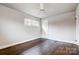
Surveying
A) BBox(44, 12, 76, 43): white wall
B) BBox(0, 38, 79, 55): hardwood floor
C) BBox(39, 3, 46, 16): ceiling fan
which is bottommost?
BBox(0, 38, 79, 55): hardwood floor

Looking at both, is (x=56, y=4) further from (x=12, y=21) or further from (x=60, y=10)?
(x=12, y=21)

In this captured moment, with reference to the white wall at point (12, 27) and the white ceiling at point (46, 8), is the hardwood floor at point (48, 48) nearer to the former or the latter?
the white wall at point (12, 27)

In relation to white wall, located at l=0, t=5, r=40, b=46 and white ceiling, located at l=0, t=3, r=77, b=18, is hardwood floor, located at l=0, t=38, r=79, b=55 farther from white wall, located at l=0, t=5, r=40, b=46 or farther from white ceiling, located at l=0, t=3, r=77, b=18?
white ceiling, located at l=0, t=3, r=77, b=18

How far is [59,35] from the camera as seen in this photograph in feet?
5.14

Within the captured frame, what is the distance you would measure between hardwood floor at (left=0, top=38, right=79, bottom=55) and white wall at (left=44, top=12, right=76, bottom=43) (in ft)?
0.32

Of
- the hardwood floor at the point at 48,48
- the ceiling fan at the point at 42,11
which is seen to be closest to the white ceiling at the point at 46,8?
the ceiling fan at the point at 42,11

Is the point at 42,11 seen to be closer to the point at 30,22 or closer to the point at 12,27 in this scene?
the point at 30,22

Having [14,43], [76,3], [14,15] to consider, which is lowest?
[14,43]

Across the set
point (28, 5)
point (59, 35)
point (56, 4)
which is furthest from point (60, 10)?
point (28, 5)

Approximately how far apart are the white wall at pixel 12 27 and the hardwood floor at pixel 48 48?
0.10 metres

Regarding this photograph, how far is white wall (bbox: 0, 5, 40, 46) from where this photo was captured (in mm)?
1470

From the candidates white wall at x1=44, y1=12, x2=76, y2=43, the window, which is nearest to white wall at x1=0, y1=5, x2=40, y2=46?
the window

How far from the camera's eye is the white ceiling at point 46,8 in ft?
4.71

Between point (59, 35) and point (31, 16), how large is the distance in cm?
60
